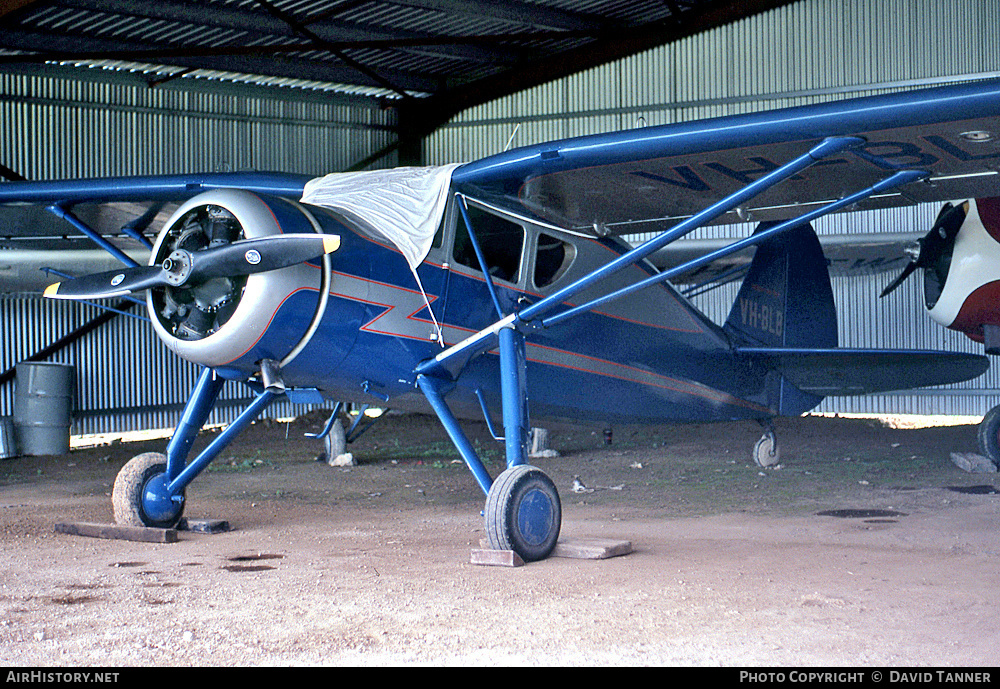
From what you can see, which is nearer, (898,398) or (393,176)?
(393,176)

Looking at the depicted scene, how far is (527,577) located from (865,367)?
18.6ft

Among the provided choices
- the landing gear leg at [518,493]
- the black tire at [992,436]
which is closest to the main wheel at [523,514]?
the landing gear leg at [518,493]

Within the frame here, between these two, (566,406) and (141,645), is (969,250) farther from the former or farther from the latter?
(141,645)

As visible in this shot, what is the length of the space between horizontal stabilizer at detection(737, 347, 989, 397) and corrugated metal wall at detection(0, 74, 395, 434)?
12.3 meters

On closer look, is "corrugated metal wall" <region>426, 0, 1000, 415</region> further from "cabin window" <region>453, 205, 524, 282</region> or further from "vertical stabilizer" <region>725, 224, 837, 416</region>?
"cabin window" <region>453, 205, 524, 282</region>

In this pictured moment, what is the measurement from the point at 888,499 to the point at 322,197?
5.53m

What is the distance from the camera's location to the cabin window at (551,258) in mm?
7012

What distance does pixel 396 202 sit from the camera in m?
6.28

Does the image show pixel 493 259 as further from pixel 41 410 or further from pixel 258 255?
pixel 41 410

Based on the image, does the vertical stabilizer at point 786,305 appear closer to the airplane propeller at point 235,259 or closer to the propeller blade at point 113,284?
the airplane propeller at point 235,259

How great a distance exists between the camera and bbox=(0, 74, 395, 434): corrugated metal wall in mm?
16422

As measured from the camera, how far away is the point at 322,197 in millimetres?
6414

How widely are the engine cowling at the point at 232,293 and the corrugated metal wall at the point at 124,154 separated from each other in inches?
462

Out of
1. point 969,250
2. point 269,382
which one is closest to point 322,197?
point 269,382
